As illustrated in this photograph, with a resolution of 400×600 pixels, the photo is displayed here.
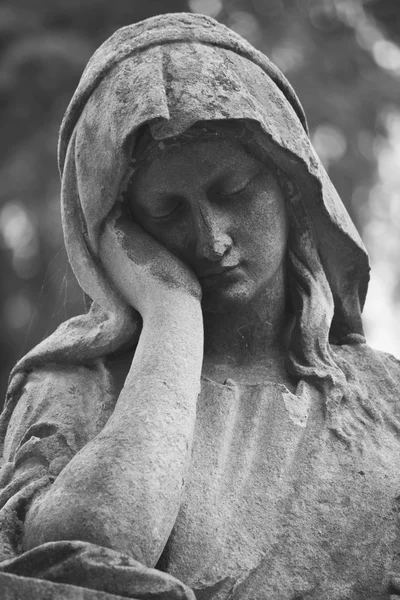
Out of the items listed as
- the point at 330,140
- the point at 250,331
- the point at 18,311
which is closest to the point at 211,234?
the point at 250,331

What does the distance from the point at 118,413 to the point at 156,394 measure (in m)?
0.09

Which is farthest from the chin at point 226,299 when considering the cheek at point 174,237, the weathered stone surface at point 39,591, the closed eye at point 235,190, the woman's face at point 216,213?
the weathered stone surface at point 39,591

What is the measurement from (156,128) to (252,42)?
481cm

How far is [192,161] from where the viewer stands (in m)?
3.55

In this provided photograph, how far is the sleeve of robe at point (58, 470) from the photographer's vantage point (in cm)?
282

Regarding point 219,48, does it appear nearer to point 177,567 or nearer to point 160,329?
point 160,329

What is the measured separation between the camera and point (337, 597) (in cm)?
320

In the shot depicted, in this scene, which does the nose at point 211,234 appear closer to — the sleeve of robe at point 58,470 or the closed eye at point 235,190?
the closed eye at point 235,190

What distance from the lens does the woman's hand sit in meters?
3.57

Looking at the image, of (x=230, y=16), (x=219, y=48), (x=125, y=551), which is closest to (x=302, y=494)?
(x=125, y=551)

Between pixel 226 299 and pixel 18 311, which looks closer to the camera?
pixel 226 299

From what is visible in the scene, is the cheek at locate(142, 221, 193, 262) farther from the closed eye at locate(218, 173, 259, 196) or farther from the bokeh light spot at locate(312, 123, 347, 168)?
the bokeh light spot at locate(312, 123, 347, 168)

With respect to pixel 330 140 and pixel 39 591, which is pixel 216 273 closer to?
pixel 39 591

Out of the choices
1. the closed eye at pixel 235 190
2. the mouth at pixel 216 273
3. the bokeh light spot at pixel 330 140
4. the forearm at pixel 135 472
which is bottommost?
the forearm at pixel 135 472
